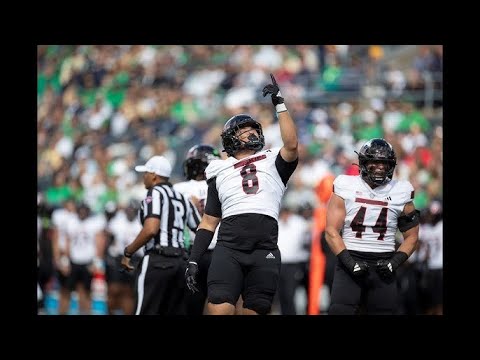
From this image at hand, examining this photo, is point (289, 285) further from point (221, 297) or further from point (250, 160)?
point (221, 297)

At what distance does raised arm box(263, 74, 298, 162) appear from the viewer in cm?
643

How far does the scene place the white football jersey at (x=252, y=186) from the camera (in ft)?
21.9

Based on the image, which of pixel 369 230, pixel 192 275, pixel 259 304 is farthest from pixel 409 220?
pixel 192 275

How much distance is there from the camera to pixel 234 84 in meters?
18.5

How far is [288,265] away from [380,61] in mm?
6971

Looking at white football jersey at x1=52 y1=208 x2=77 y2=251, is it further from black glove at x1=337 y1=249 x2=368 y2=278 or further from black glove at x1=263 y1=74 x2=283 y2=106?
black glove at x1=263 y1=74 x2=283 y2=106

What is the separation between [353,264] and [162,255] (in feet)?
6.54

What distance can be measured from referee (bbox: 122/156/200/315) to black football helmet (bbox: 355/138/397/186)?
1838 millimetres

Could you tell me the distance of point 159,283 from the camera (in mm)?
8422

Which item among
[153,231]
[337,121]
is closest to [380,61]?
[337,121]

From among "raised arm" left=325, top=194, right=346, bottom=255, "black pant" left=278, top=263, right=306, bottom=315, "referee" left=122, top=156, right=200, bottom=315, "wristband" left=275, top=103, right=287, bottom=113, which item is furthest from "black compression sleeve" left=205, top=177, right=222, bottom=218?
"black pant" left=278, top=263, right=306, bottom=315

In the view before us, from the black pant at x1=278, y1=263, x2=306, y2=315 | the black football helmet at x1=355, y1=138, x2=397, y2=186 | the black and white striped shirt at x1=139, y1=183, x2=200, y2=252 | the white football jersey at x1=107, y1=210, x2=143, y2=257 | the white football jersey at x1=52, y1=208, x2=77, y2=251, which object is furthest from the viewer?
the white football jersey at x1=52, y1=208, x2=77, y2=251

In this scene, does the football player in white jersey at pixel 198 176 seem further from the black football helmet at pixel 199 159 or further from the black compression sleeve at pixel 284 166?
the black compression sleeve at pixel 284 166

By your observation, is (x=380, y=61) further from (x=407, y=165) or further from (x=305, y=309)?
(x=305, y=309)
